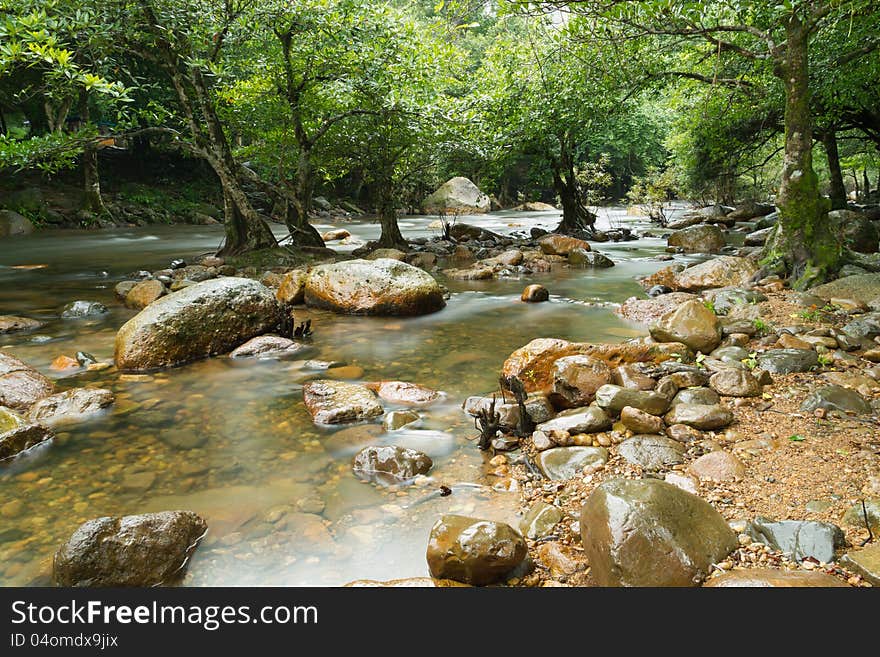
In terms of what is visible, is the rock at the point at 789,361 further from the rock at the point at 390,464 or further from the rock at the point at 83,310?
the rock at the point at 83,310

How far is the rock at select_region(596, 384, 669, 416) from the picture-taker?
4.12 m

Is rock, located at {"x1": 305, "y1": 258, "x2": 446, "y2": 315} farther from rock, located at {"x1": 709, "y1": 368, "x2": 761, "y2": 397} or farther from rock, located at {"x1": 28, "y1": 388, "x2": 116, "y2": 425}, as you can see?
rock, located at {"x1": 709, "y1": 368, "x2": 761, "y2": 397}

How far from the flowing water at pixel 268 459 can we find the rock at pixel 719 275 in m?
2.49

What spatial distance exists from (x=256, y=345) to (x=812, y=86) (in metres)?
11.9

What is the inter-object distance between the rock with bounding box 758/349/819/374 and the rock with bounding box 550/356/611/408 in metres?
1.41

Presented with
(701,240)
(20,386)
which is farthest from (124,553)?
(701,240)

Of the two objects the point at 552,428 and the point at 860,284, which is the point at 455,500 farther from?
the point at 860,284

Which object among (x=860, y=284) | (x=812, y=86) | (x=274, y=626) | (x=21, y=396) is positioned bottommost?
(x=860, y=284)

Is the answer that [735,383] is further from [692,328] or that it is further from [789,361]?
[692,328]

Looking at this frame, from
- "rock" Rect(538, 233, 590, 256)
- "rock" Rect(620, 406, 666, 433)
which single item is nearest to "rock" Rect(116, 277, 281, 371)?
"rock" Rect(620, 406, 666, 433)

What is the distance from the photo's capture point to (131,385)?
5660mm

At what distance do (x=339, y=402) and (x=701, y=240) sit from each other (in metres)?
14.4

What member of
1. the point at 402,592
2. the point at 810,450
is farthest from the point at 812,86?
the point at 402,592

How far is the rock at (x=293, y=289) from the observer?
9500 millimetres
